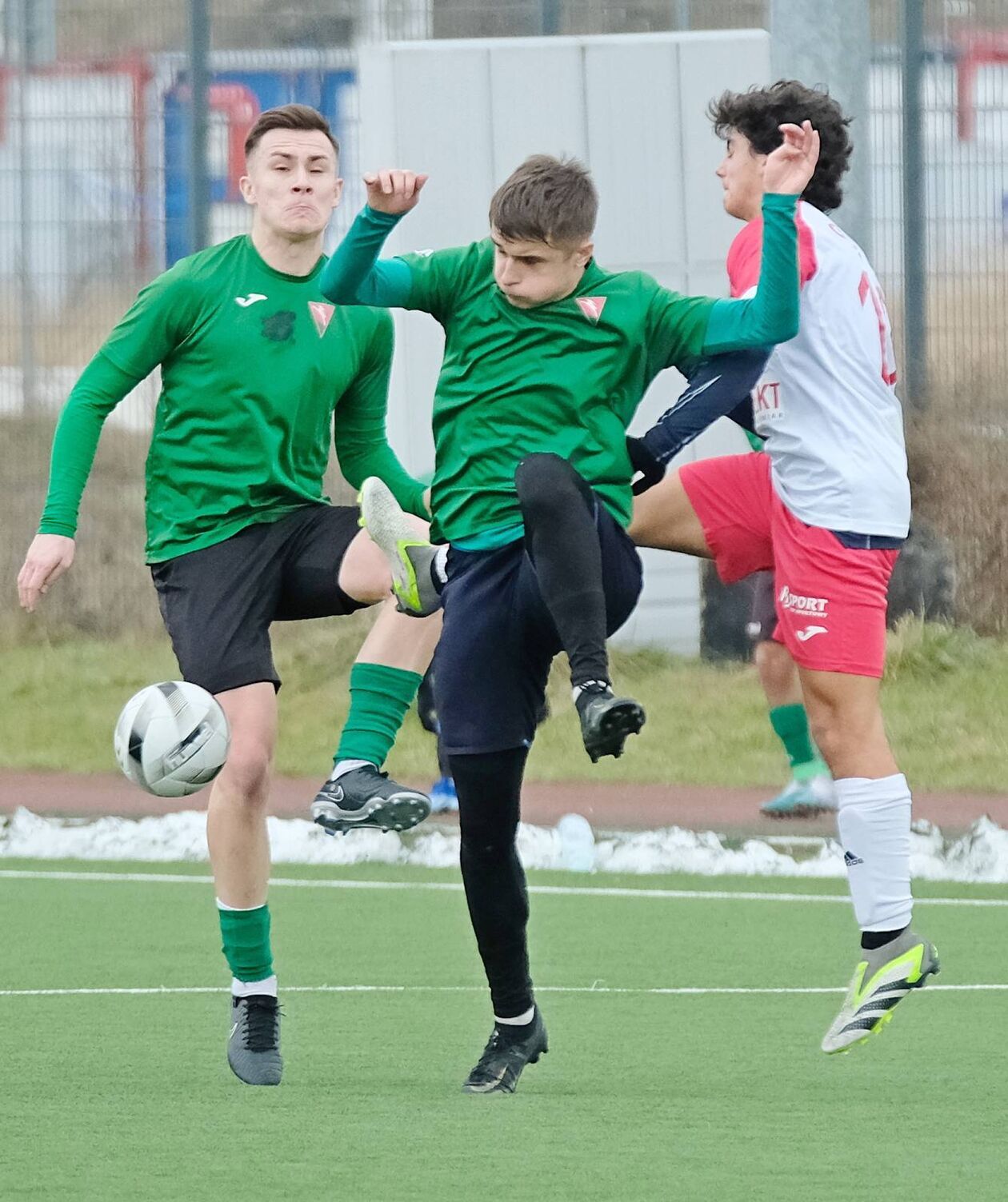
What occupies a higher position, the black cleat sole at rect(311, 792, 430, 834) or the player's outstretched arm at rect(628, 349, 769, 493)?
the player's outstretched arm at rect(628, 349, 769, 493)

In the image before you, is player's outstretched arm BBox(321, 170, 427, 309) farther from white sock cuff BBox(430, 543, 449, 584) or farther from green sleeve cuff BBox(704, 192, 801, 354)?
green sleeve cuff BBox(704, 192, 801, 354)

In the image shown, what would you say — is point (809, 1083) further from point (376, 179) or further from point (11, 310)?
point (11, 310)

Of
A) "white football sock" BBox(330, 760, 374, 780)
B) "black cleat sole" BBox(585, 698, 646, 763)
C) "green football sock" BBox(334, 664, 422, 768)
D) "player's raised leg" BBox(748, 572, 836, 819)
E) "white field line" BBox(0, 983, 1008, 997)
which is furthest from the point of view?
"player's raised leg" BBox(748, 572, 836, 819)

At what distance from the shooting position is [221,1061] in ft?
20.0

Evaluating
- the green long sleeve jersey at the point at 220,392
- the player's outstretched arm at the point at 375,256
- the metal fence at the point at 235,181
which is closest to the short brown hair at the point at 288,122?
the green long sleeve jersey at the point at 220,392

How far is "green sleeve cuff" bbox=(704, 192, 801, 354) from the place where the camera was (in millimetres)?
5586

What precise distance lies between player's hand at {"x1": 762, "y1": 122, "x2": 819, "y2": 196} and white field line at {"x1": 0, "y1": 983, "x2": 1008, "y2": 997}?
2472 mm

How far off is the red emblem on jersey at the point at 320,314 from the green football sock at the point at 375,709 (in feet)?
2.61

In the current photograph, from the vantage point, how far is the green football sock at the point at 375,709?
19.8 ft

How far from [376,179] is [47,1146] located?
2.05 meters

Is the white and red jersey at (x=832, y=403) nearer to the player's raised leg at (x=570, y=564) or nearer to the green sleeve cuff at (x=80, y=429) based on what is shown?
the player's raised leg at (x=570, y=564)

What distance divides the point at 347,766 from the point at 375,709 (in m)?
0.21

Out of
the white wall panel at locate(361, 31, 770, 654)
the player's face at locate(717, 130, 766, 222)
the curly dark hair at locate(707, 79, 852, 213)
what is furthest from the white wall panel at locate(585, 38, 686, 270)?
the player's face at locate(717, 130, 766, 222)

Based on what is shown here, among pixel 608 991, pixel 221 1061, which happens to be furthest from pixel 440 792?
pixel 221 1061
